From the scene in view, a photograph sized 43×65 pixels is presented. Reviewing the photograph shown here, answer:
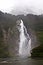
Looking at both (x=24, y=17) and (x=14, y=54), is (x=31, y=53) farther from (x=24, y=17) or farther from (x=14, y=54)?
(x=24, y=17)

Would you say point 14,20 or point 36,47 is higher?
point 14,20

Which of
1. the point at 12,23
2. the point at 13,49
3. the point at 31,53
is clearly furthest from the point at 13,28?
the point at 31,53

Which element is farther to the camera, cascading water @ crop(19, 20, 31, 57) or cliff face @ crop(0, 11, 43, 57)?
cliff face @ crop(0, 11, 43, 57)

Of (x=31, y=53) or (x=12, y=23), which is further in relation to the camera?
(x=12, y=23)

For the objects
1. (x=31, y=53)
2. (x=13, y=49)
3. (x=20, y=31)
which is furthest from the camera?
(x=20, y=31)

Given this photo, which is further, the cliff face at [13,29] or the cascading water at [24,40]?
the cliff face at [13,29]

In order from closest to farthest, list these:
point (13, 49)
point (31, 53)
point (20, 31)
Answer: point (31, 53) → point (13, 49) → point (20, 31)

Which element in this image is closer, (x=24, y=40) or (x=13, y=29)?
(x=24, y=40)

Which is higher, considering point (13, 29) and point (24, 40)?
point (13, 29)
